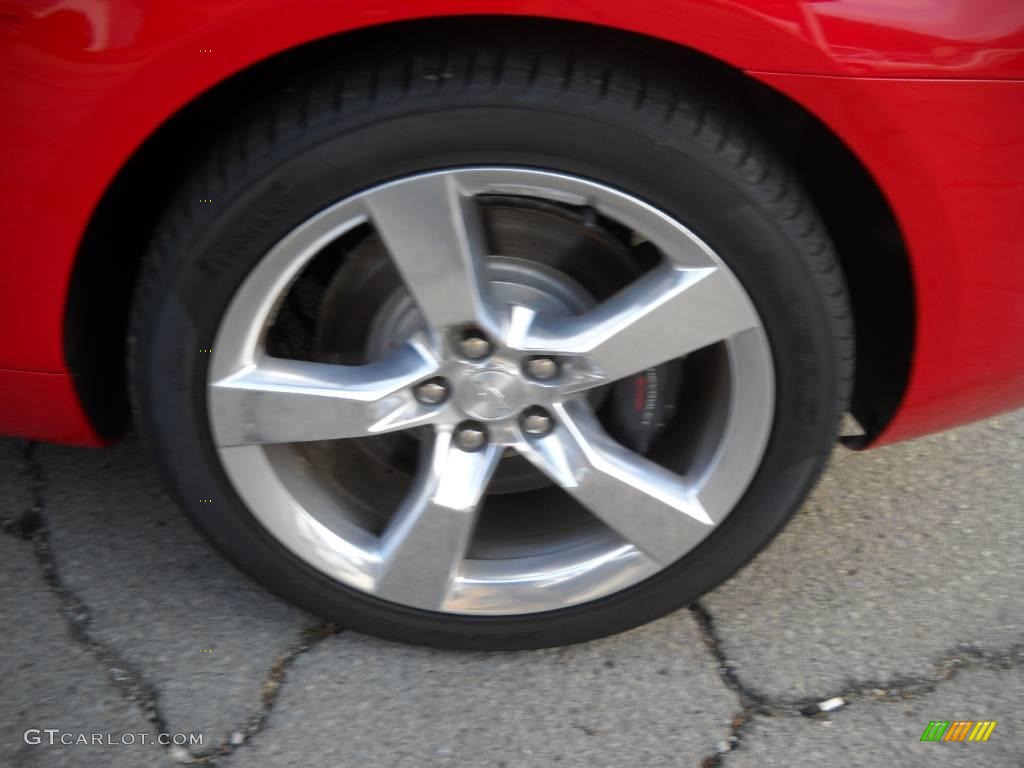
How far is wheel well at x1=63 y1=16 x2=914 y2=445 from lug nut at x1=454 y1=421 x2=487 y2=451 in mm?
552

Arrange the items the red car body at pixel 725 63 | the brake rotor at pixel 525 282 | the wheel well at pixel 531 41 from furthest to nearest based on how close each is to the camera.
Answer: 1. the brake rotor at pixel 525 282
2. the wheel well at pixel 531 41
3. the red car body at pixel 725 63

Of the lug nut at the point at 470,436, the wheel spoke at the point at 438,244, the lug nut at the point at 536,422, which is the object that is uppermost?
the wheel spoke at the point at 438,244

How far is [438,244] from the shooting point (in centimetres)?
133

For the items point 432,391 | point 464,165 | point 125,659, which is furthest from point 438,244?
point 125,659

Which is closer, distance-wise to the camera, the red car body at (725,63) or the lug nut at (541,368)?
the red car body at (725,63)

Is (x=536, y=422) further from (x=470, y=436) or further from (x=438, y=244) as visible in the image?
(x=438, y=244)

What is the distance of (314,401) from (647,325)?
501 millimetres

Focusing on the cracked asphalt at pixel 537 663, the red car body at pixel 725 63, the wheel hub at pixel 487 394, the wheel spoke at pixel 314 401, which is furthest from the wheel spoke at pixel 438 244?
the cracked asphalt at pixel 537 663

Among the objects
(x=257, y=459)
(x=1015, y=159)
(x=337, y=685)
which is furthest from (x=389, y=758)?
(x=1015, y=159)

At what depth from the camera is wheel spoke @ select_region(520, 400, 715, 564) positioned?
4.95ft

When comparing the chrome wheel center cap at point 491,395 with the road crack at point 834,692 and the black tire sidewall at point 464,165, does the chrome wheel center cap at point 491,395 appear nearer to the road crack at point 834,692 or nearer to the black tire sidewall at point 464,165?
the black tire sidewall at point 464,165

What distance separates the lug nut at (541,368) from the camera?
1.46 meters

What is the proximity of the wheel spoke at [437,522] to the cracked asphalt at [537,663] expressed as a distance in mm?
183

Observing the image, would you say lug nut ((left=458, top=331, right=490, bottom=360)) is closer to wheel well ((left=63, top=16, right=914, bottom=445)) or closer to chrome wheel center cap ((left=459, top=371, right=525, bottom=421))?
chrome wheel center cap ((left=459, top=371, right=525, bottom=421))
